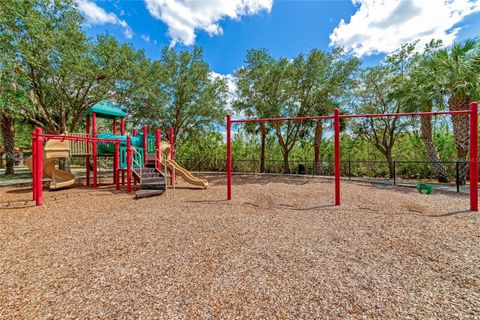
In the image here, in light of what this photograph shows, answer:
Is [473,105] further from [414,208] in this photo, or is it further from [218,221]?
[218,221]

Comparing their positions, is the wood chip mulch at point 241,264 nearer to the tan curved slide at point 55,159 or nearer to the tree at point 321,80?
the tan curved slide at point 55,159

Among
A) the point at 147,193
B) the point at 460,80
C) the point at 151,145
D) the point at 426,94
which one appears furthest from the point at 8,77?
the point at 460,80

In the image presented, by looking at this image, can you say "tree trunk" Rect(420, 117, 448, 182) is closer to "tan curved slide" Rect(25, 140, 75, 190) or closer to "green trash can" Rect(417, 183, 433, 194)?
"green trash can" Rect(417, 183, 433, 194)

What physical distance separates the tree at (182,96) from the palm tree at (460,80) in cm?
1130

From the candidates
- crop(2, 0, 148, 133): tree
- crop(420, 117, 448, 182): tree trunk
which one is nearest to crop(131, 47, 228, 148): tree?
crop(2, 0, 148, 133): tree

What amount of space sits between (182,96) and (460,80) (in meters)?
13.6

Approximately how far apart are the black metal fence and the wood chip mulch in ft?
18.2

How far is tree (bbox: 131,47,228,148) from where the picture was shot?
12933 mm

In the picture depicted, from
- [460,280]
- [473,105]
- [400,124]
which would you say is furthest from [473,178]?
[400,124]

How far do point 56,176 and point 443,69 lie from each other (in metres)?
16.3

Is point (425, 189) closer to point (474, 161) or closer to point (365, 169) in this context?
point (474, 161)

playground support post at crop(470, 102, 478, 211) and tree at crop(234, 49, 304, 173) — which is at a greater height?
tree at crop(234, 49, 304, 173)

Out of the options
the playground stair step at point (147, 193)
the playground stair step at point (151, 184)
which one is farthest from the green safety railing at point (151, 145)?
the playground stair step at point (147, 193)

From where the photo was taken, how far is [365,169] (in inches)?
532
